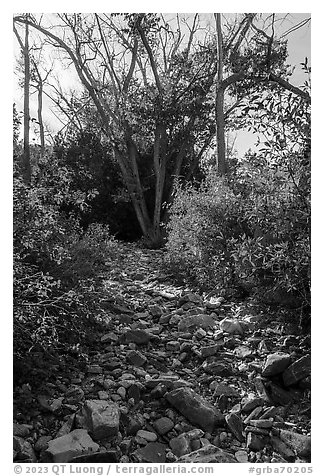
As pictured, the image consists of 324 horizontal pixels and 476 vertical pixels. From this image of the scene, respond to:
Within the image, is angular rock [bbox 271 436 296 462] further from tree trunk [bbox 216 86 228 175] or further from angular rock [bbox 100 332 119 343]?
tree trunk [bbox 216 86 228 175]

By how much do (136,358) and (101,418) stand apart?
875mm

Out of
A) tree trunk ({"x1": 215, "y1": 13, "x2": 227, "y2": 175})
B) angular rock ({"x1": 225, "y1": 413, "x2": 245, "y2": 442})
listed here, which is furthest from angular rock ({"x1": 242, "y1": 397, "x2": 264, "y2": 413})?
tree trunk ({"x1": 215, "y1": 13, "x2": 227, "y2": 175})

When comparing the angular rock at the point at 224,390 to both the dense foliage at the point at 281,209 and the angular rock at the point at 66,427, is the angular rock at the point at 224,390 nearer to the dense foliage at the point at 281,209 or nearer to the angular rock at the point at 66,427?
the dense foliage at the point at 281,209

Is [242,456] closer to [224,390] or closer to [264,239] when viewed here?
[224,390]

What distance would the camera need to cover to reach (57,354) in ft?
8.79

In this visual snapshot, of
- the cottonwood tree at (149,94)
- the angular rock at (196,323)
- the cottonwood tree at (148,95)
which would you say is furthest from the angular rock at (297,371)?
the cottonwood tree at (148,95)

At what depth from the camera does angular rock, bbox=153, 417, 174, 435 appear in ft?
7.59

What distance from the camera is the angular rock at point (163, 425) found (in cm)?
231

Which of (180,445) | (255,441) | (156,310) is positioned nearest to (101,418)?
(180,445)

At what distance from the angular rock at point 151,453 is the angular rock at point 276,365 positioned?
33.5 inches

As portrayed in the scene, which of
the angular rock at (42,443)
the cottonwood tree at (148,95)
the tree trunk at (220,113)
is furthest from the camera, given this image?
the cottonwood tree at (148,95)

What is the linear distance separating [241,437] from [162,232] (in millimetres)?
6751
